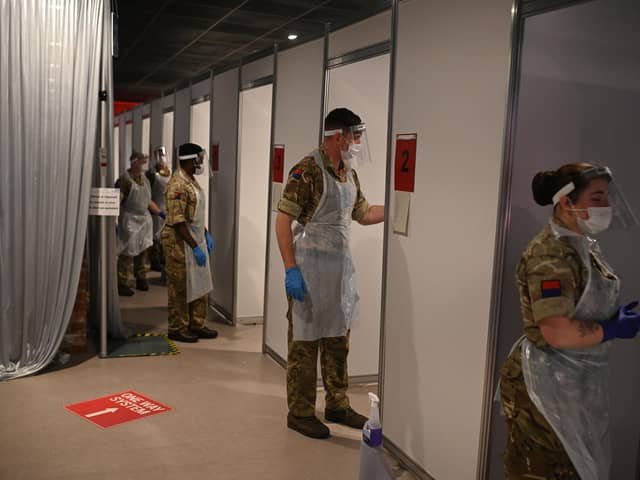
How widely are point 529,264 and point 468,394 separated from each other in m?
0.85

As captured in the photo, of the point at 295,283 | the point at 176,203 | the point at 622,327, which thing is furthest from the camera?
the point at 176,203

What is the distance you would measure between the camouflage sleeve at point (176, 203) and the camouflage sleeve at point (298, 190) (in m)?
1.85

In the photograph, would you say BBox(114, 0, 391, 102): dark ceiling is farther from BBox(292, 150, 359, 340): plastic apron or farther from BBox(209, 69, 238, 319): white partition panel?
BBox(292, 150, 359, 340): plastic apron

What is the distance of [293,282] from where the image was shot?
312cm

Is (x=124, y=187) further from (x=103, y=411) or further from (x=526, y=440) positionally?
(x=526, y=440)

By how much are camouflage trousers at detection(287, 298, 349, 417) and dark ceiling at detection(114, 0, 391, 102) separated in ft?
6.58

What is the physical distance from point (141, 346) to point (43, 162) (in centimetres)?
155

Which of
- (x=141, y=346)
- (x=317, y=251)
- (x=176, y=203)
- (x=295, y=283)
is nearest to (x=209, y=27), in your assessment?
(x=176, y=203)

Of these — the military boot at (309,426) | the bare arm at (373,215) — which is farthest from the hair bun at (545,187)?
the military boot at (309,426)

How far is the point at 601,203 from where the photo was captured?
180 centimetres

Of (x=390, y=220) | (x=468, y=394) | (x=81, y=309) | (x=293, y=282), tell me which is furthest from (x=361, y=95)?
(x=81, y=309)

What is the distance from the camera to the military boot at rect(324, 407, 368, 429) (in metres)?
3.45

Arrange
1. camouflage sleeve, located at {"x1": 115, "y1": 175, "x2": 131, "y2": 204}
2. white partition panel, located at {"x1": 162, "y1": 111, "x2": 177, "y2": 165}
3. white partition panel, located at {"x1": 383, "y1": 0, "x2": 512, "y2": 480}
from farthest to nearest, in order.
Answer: white partition panel, located at {"x1": 162, "y1": 111, "x2": 177, "y2": 165} < camouflage sleeve, located at {"x1": 115, "y1": 175, "x2": 131, "y2": 204} < white partition panel, located at {"x1": 383, "y1": 0, "x2": 512, "y2": 480}

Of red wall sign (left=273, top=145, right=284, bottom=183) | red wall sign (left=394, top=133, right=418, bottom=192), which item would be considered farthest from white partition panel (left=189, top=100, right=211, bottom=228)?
red wall sign (left=394, top=133, right=418, bottom=192)
